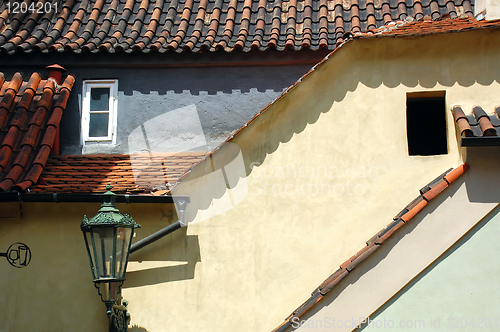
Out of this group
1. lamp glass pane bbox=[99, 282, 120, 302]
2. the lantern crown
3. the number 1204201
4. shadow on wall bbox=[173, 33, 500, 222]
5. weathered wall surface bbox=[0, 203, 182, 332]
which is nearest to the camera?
the lantern crown

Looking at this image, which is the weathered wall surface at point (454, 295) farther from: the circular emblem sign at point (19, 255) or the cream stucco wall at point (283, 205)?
the circular emblem sign at point (19, 255)

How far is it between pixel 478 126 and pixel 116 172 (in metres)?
4.39

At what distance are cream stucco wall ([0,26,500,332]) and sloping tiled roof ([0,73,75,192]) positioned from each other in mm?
531

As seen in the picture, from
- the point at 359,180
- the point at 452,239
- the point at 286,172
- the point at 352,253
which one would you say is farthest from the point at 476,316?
the point at 286,172

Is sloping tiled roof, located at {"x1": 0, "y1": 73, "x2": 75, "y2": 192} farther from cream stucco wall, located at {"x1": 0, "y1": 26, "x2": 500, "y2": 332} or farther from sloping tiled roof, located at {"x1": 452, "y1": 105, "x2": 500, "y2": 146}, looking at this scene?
sloping tiled roof, located at {"x1": 452, "y1": 105, "x2": 500, "y2": 146}

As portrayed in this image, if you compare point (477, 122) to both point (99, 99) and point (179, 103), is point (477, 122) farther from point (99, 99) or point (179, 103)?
point (99, 99)

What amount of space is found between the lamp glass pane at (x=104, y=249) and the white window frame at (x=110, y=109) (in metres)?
2.87

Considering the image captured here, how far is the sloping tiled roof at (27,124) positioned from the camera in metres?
7.19

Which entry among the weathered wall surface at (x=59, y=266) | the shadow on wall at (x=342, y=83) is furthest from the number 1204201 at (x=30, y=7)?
the shadow on wall at (x=342, y=83)

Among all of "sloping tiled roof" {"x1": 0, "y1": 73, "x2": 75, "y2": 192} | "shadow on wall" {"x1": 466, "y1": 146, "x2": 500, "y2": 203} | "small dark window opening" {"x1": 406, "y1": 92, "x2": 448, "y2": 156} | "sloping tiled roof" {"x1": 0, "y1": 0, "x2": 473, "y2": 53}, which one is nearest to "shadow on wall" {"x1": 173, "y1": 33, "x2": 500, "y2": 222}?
"small dark window opening" {"x1": 406, "y1": 92, "x2": 448, "y2": 156}

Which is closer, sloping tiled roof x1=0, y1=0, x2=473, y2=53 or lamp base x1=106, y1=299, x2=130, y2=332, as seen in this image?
lamp base x1=106, y1=299, x2=130, y2=332

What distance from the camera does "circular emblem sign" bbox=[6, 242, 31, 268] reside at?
267 inches

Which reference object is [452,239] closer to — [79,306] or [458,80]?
[458,80]

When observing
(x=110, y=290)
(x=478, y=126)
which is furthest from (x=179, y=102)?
(x=478, y=126)
